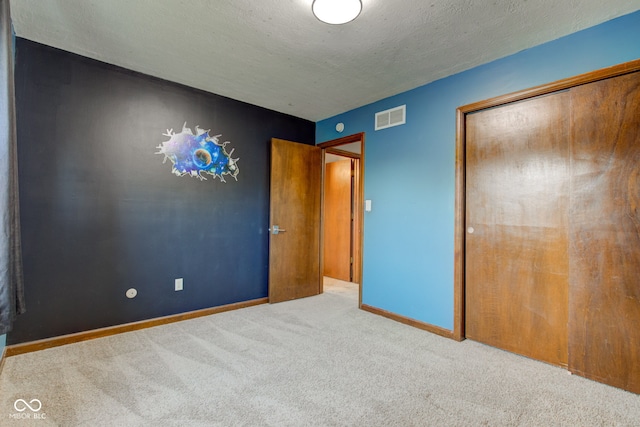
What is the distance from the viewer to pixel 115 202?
9.14 ft

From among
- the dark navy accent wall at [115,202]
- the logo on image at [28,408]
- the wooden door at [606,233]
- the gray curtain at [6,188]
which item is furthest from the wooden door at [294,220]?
the wooden door at [606,233]

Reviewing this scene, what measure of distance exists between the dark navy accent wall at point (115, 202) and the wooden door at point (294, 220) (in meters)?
0.34

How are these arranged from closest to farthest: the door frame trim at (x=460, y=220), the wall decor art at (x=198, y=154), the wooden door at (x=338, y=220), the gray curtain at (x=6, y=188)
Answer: the gray curtain at (x=6, y=188) < the door frame trim at (x=460, y=220) < the wall decor art at (x=198, y=154) < the wooden door at (x=338, y=220)

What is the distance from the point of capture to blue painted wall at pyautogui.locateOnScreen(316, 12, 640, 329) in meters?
2.27

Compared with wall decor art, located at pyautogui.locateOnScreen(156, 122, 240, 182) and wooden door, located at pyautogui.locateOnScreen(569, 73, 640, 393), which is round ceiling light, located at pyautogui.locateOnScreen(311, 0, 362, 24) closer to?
wooden door, located at pyautogui.locateOnScreen(569, 73, 640, 393)

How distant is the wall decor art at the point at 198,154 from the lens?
10.2 feet

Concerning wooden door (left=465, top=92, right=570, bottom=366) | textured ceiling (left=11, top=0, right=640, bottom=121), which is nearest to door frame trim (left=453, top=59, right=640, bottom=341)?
wooden door (left=465, top=92, right=570, bottom=366)

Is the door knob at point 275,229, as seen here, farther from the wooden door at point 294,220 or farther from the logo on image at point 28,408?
the logo on image at point 28,408

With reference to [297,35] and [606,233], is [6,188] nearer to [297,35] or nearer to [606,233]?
[297,35]

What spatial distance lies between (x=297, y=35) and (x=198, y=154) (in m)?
1.68

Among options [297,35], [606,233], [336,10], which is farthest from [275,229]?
[606,233]

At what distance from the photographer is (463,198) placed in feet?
9.14

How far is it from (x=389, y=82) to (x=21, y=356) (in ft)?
12.6

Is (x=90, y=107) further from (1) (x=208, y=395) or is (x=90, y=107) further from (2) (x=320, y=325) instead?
(2) (x=320, y=325)
